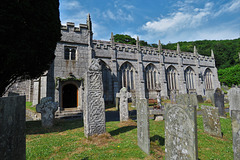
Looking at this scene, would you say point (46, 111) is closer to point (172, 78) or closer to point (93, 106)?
point (93, 106)

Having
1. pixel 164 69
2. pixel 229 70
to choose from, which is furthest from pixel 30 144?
pixel 229 70

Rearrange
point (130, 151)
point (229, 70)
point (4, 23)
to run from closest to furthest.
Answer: point (130, 151) < point (4, 23) < point (229, 70)

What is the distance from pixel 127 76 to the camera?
20.1 metres

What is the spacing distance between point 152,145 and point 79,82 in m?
11.9

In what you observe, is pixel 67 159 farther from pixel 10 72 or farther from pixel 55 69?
pixel 55 69

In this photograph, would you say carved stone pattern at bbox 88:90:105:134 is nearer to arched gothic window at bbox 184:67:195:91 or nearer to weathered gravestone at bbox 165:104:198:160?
weathered gravestone at bbox 165:104:198:160

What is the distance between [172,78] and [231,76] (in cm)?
2542

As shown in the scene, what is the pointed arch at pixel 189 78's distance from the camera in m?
25.8

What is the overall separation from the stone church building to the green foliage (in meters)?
12.1

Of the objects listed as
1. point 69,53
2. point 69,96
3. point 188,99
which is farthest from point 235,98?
point 69,53

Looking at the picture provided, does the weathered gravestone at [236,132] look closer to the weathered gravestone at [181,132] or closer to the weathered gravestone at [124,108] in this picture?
the weathered gravestone at [181,132]

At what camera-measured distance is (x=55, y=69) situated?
13.8 meters

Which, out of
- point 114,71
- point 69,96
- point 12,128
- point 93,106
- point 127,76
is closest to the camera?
point 12,128

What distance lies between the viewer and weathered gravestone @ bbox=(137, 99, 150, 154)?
4008 millimetres
